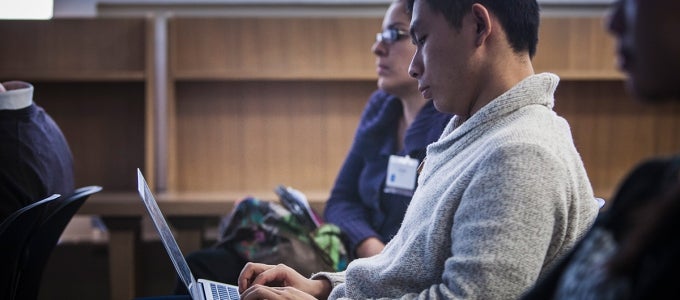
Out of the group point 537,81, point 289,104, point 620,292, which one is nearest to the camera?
point 620,292

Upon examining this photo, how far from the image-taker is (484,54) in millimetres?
1308

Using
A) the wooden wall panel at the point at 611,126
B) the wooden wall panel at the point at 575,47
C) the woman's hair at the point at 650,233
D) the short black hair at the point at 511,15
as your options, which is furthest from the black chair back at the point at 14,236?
the wooden wall panel at the point at 611,126

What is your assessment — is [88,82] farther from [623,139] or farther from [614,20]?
[614,20]

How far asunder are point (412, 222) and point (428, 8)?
0.35 m

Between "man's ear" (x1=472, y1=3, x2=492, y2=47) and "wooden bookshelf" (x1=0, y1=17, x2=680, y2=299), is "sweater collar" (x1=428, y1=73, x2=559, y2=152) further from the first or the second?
"wooden bookshelf" (x1=0, y1=17, x2=680, y2=299)

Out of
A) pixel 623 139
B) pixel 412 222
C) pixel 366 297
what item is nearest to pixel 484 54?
pixel 412 222

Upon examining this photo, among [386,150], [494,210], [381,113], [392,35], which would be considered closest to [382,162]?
[386,150]

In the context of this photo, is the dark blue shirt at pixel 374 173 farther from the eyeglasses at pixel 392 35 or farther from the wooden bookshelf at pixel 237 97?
the wooden bookshelf at pixel 237 97

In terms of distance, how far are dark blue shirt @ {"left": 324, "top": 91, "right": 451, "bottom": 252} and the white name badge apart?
19mm

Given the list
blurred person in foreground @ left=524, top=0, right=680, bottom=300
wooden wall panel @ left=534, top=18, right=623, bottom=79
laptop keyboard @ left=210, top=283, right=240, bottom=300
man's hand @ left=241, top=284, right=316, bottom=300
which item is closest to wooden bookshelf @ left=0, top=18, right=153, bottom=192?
wooden wall panel @ left=534, top=18, right=623, bottom=79

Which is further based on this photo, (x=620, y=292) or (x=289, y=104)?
(x=289, y=104)

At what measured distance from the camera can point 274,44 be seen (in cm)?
372

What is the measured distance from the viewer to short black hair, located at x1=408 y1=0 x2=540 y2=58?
4.26ft

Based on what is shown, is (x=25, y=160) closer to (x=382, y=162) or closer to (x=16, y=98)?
(x=16, y=98)
